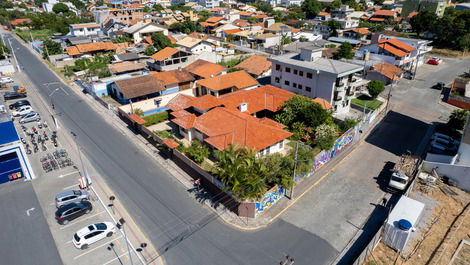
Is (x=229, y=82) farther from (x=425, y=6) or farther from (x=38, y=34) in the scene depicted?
(x=425, y=6)

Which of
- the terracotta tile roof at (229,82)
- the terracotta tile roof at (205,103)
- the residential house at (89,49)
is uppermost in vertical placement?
the residential house at (89,49)

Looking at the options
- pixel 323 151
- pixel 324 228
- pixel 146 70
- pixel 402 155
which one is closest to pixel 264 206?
pixel 324 228

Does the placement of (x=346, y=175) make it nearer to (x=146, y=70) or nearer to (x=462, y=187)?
(x=462, y=187)

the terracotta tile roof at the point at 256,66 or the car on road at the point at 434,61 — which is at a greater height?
the terracotta tile roof at the point at 256,66

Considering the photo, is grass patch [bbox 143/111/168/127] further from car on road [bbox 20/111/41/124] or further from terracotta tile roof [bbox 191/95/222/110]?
car on road [bbox 20/111/41/124]

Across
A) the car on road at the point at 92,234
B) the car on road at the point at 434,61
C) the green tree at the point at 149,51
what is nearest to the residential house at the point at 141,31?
the green tree at the point at 149,51

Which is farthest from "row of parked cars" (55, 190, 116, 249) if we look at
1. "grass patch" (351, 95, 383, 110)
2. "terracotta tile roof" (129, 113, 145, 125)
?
"grass patch" (351, 95, 383, 110)

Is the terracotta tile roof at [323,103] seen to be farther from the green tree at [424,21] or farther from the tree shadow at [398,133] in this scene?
the green tree at [424,21]
